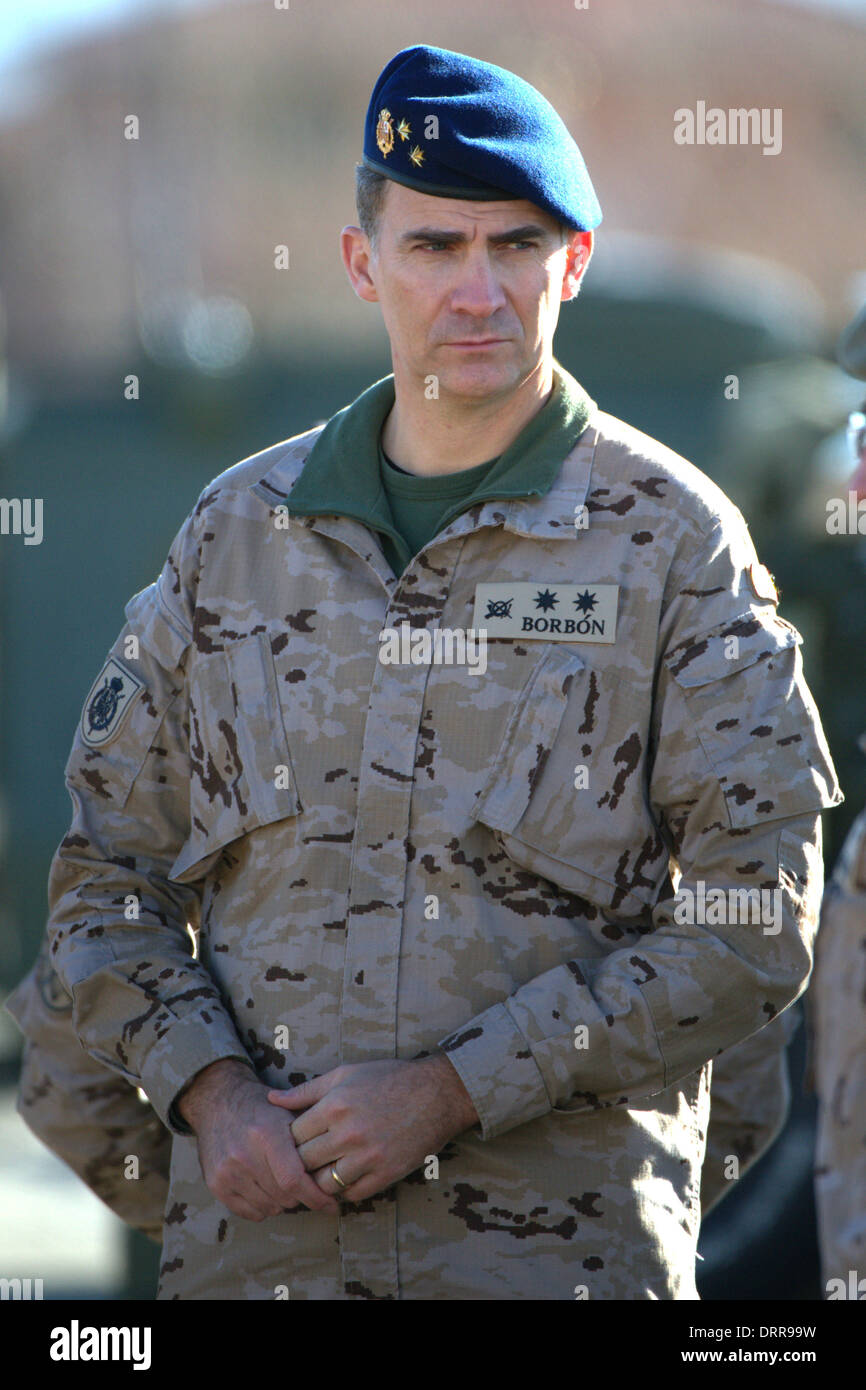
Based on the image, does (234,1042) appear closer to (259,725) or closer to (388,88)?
(259,725)

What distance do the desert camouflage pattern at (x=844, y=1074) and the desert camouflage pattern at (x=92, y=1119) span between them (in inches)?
46.3

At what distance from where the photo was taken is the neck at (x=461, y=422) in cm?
242

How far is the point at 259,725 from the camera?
7.86 ft

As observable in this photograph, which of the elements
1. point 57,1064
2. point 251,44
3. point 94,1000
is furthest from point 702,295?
point 251,44

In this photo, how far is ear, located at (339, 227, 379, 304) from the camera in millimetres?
2512

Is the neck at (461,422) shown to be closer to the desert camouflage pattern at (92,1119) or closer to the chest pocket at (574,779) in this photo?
the chest pocket at (574,779)

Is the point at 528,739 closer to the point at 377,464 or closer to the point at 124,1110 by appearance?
the point at 377,464

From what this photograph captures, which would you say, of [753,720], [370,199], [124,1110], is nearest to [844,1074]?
[753,720]

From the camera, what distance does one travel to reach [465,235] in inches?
92.4

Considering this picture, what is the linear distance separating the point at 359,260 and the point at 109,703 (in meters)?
0.73

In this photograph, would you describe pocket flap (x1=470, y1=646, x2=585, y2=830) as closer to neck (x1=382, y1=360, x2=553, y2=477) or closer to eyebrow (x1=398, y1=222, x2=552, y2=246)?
neck (x1=382, y1=360, x2=553, y2=477)

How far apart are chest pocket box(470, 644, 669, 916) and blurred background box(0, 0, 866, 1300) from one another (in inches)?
82.0

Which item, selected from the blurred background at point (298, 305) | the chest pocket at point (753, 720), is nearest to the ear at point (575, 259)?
the chest pocket at point (753, 720)
